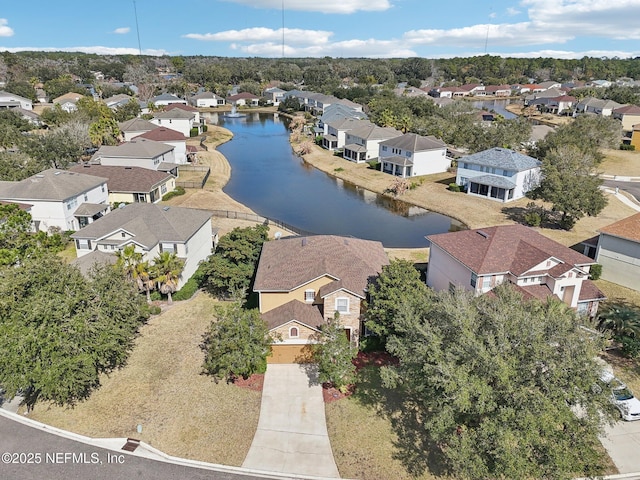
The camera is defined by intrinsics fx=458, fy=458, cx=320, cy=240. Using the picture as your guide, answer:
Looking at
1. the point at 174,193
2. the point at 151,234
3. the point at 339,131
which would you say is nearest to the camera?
the point at 151,234

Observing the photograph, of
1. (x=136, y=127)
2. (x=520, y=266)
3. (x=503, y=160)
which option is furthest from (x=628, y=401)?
(x=136, y=127)

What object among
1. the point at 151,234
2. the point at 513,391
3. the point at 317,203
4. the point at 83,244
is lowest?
the point at 317,203

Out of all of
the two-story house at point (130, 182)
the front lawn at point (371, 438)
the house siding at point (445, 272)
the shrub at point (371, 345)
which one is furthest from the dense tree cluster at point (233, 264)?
the two-story house at point (130, 182)

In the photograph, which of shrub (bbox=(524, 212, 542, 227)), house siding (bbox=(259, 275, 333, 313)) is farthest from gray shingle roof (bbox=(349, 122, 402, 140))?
house siding (bbox=(259, 275, 333, 313))

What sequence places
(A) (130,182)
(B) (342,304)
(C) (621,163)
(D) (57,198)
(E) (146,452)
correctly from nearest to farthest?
1. (E) (146,452)
2. (B) (342,304)
3. (D) (57,198)
4. (A) (130,182)
5. (C) (621,163)

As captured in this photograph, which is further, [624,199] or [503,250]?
[624,199]

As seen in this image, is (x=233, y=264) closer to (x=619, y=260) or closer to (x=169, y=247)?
(x=169, y=247)

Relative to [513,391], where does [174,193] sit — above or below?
below
